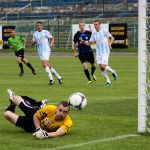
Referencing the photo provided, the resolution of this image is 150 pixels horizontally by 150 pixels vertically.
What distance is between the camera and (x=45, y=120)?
9891 millimetres

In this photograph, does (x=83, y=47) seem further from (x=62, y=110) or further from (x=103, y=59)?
(x=62, y=110)

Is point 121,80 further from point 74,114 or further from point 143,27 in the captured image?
point 143,27

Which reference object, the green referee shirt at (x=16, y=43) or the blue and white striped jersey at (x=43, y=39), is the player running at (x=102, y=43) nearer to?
the blue and white striped jersey at (x=43, y=39)

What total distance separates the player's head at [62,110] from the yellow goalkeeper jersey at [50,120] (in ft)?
0.39

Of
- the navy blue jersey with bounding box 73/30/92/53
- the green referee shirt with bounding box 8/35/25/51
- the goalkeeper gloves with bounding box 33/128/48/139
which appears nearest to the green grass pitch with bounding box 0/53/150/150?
the goalkeeper gloves with bounding box 33/128/48/139

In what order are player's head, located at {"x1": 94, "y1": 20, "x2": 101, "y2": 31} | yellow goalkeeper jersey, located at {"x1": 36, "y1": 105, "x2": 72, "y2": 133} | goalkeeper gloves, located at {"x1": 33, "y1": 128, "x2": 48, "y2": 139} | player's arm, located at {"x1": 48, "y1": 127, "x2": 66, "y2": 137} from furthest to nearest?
player's head, located at {"x1": 94, "y1": 20, "x2": 101, "y2": 31} < yellow goalkeeper jersey, located at {"x1": 36, "y1": 105, "x2": 72, "y2": 133} < player's arm, located at {"x1": 48, "y1": 127, "x2": 66, "y2": 137} < goalkeeper gloves, located at {"x1": 33, "y1": 128, "x2": 48, "y2": 139}

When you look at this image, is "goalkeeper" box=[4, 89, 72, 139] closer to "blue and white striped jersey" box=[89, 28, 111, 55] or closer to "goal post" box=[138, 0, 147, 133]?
"goal post" box=[138, 0, 147, 133]

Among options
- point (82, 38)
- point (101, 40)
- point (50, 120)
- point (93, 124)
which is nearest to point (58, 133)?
point (50, 120)

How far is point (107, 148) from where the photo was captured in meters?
8.94

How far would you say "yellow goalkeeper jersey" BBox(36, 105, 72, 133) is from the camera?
9867 millimetres

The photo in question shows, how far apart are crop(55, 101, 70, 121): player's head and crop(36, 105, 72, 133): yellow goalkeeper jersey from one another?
118 millimetres

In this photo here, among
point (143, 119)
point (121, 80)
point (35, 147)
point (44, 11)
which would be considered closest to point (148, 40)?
point (143, 119)

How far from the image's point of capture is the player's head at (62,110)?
960 centimetres

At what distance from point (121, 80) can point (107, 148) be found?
15.0m
